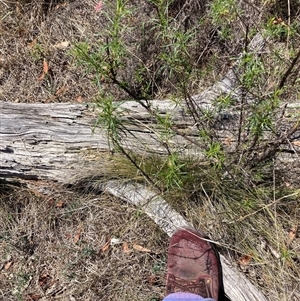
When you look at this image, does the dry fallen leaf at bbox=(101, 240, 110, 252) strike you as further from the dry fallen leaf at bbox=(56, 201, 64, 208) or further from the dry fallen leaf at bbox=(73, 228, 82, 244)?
the dry fallen leaf at bbox=(56, 201, 64, 208)

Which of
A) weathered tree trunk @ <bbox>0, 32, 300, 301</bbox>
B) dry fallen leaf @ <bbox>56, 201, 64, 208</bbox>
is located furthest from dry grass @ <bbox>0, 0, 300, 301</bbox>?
weathered tree trunk @ <bbox>0, 32, 300, 301</bbox>

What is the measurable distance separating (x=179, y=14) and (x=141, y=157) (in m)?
1.12

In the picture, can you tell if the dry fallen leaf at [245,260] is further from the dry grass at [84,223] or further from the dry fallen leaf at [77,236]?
the dry fallen leaf at [77,236]

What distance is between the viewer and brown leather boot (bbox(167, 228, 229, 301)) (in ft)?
8.78

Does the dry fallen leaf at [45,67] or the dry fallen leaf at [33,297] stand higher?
the dry fallen leaf at [45,67]

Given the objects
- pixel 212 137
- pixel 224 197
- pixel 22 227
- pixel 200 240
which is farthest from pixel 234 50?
pixel 22 227

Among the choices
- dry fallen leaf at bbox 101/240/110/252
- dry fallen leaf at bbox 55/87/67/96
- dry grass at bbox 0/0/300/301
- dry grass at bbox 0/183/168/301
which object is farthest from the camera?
dry fallen leaf at bbox 55/87/67/96

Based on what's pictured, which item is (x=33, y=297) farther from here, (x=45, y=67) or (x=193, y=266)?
(x=45, y=67)

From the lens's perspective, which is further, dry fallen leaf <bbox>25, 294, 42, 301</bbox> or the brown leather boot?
dry fallen leaf <bbox>25, 294, 42, 301</bbox>

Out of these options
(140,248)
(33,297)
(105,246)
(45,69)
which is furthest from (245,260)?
(45,69)

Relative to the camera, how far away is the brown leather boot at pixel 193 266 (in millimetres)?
2676

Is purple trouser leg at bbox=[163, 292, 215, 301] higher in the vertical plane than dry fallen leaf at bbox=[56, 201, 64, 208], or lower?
higher

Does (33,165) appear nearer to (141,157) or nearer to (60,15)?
(141,157)

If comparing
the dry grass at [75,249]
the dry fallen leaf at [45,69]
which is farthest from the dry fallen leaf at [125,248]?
the dry fallen leaf at [45,69]
